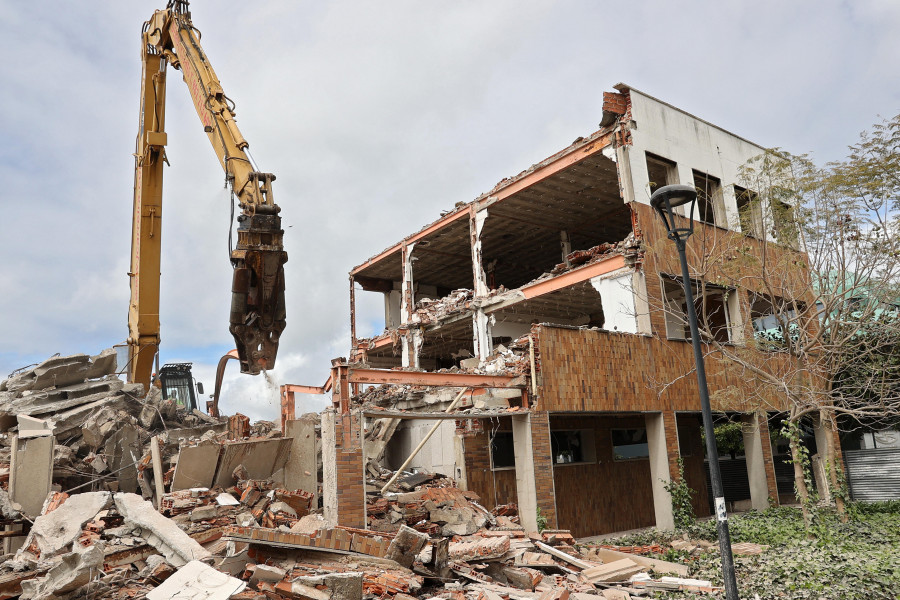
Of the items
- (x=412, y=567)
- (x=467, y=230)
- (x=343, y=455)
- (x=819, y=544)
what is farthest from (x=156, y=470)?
(x=467, y=230)

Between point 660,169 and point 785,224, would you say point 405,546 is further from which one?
point 660,169

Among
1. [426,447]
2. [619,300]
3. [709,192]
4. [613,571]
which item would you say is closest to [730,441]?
[709,192]

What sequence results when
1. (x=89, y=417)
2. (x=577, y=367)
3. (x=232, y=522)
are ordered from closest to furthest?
(x=232, y=522)
(x=89, y=417)
(x=577, y=367)

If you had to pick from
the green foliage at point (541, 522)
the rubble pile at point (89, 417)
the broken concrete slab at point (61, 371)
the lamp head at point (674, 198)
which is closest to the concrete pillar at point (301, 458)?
the rubble pile at point (89, 417)

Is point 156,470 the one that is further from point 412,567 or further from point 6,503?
point 412,567

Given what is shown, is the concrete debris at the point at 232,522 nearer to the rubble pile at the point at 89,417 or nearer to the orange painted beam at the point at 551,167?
the rubble pile at the point at 89,417

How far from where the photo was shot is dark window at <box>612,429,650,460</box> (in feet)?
61.3

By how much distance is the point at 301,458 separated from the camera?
1338cm

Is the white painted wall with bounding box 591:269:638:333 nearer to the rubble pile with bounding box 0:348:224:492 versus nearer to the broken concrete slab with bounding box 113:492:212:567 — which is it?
the rubble pile with bounding box 0:348:224:492

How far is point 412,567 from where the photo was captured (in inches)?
334

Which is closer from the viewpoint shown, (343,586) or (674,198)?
(343,586)

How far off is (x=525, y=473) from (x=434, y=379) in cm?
288

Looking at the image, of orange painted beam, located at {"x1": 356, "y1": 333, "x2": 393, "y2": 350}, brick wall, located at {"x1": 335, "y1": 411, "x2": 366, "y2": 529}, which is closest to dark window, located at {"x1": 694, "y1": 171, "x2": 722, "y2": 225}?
orange painted beam, located at {"x1": 356, "y1": 333, "x2": 393, "y2": 350}

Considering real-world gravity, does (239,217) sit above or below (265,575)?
above
